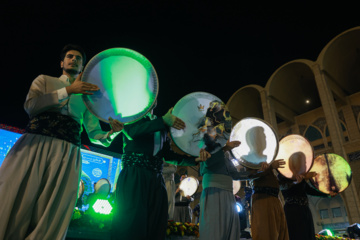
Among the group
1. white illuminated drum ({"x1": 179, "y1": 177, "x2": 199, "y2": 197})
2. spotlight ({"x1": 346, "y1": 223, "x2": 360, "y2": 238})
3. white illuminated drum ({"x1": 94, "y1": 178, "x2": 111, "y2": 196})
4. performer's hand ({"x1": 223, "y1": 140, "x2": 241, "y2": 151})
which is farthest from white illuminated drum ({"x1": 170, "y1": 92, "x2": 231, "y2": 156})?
spotlight ({"x1": 346, "y1": 223, "x2": 360, "y2": 238})

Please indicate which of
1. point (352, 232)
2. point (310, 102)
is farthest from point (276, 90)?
point (352, 232)

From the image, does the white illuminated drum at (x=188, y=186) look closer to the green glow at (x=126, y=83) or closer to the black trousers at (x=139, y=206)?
the black trousers at (x=139, y=206)

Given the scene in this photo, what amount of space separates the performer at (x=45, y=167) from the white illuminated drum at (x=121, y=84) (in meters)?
0.13

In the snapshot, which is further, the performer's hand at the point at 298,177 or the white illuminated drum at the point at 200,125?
the performer's hand at the point at 298,177

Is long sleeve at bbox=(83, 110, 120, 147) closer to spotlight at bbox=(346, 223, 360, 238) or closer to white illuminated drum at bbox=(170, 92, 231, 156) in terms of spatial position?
white illuminated drum at bbox=(170, 92, 231, 156)

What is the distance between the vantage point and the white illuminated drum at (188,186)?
7.00m

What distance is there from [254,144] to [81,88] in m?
2.09

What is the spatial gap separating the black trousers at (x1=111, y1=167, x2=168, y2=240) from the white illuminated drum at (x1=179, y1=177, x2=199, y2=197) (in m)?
5.22

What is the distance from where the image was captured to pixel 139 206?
5.73 ft

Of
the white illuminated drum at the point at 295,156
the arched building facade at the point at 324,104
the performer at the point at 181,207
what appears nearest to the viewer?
the white illuminated drum at the point at 295,156

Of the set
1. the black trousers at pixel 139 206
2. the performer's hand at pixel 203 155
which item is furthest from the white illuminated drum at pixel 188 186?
the black trousers at pixel 139 206

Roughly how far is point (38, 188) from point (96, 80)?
2.74ft

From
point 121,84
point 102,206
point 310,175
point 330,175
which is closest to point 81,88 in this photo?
point 121,84

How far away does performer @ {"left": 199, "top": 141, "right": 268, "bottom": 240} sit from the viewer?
101 inches
